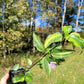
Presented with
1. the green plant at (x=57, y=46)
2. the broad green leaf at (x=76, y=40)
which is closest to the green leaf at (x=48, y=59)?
the green plant at (x=57, y=46)

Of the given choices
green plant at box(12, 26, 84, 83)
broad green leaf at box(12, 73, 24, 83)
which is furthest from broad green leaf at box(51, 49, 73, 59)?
broad green leaf at box(12, 73, 24, 83)

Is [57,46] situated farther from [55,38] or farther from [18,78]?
[18,78]

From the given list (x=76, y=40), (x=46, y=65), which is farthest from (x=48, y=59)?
(x=76, y=40)

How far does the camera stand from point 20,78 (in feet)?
1.30

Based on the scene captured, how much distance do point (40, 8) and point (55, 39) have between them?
745 cm

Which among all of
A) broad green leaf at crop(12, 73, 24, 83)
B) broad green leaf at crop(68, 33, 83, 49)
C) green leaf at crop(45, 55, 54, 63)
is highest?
broad green leaf at crop(68, 33, 83, 49)

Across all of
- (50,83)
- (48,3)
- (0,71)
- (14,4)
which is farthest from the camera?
(48,3)

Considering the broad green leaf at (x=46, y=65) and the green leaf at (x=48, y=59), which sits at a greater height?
the green leaf at (x=48, y=59)

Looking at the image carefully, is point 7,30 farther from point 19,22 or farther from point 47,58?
point 47,58

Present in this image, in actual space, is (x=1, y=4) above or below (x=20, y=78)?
above

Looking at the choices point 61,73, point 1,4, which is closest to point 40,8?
point 1,4

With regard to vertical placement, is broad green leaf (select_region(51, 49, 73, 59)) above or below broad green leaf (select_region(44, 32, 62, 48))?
below

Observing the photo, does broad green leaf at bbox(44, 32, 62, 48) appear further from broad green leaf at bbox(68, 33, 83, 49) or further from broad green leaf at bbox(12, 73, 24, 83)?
broad green leaf at bbox(12, 73, 24, 83)

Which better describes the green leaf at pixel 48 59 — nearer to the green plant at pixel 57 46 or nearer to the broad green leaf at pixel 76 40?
the green plant at pixel 57 46
